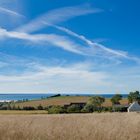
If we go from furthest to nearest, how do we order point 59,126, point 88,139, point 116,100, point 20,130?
point 116,100
point 59,126
point 20,130
point 88,139

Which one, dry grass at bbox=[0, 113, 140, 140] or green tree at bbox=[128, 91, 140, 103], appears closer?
dry grass at bbox=[0, 113, 140, 140]

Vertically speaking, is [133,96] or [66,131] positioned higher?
[133,96]

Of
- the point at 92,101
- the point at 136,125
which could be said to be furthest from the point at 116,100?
the point at 136,125

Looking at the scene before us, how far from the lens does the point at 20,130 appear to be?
9.94 meters

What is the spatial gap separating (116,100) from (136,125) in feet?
298

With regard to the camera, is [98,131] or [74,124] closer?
[98,131]

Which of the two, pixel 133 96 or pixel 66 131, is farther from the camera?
pixel 133 96

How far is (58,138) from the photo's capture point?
9328 mm

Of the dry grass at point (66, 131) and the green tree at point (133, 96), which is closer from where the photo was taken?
the dry grass at point (66, 131)

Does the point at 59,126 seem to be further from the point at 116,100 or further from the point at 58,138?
the point at 116,100

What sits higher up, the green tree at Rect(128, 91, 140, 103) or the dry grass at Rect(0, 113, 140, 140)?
the green tree at Rect(128, 91, 140, 103)

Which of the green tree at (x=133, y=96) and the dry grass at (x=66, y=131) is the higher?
the green tree at (x=133, y=96)

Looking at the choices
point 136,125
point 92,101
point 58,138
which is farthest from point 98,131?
point 92,101

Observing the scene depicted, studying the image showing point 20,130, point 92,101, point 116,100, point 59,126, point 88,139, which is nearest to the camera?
point 88,139
